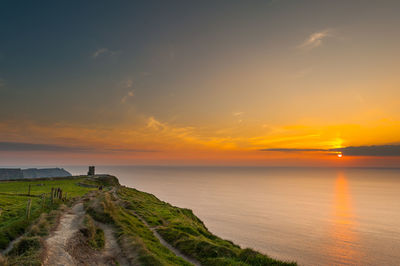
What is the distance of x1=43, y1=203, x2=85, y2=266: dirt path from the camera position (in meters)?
16.6

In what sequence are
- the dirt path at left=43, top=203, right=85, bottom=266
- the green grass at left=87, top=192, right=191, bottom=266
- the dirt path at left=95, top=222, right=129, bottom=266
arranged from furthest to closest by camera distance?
the dirt path at left=95, top=222, right=129, bottom=266 < the green grass at left=87, top=192, right=191, bottom=266 < the dirt path at left=43, top=203, right=85, bottom=266

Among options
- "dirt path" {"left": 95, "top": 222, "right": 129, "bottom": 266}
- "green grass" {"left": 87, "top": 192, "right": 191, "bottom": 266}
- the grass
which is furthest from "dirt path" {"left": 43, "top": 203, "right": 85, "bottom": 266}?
"green grass" {"left": 87, "top": 192, "right": 191, "bottom": 266}

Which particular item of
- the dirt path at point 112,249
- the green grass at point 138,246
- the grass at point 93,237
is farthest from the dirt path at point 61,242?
the green grass at point 138,246

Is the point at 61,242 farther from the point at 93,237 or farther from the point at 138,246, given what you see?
the point at 138,246

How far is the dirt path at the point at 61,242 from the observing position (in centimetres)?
1664

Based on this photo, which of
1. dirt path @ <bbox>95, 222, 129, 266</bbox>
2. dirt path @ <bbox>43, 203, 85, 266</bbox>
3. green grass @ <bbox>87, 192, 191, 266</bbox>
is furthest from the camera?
dirt path @ <bbox>95, 222, 129, 266</bbox>

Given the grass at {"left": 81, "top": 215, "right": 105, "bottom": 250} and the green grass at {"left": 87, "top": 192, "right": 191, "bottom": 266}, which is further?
the grass at {"left": 81, "top": 215, "right": 105, "bottom": 250}

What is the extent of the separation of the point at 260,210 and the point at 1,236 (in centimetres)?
12572

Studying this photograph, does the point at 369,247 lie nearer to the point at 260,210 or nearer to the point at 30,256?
the point at 260,210

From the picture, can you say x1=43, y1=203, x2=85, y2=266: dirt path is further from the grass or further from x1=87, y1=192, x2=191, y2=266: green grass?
x1=87, y1=192, x2=191, y2=266: green grass

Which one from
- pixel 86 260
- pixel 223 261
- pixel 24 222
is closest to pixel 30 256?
pixel 86 260

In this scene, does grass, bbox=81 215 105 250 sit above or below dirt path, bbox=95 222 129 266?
above

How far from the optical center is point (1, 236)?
21.5 meters

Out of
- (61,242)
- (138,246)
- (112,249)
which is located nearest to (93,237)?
(112,249)
